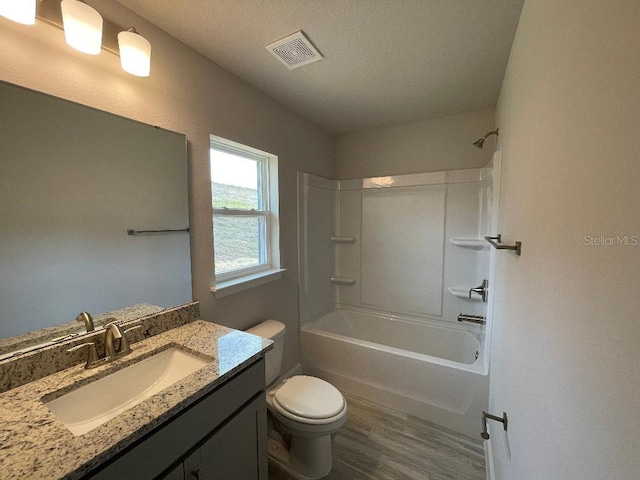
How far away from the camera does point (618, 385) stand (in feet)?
1.32

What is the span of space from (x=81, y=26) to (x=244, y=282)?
55.0 inches

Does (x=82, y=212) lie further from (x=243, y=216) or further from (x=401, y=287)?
(x=401, y=287)

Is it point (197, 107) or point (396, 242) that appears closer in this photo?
point (197, 107)

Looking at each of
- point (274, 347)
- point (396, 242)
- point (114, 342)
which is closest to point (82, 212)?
point (114, 342)

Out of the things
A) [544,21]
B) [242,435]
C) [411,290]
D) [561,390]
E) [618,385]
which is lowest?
[242,435]

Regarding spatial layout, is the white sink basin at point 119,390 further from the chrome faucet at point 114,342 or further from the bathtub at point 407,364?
the bathtub at point 407,364

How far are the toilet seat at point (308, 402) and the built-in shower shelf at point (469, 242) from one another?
1.68 meters

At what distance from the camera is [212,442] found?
0.94m

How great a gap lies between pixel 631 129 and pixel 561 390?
22.8 inches

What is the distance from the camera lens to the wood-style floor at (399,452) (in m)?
1.52

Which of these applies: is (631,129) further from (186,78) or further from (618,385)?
(186,78)

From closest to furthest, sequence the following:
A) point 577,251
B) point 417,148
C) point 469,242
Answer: point 577,251, point 469,242, point 417,148

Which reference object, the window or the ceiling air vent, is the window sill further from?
the ceiling air vent

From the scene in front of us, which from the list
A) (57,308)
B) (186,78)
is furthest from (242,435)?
(186,78)
